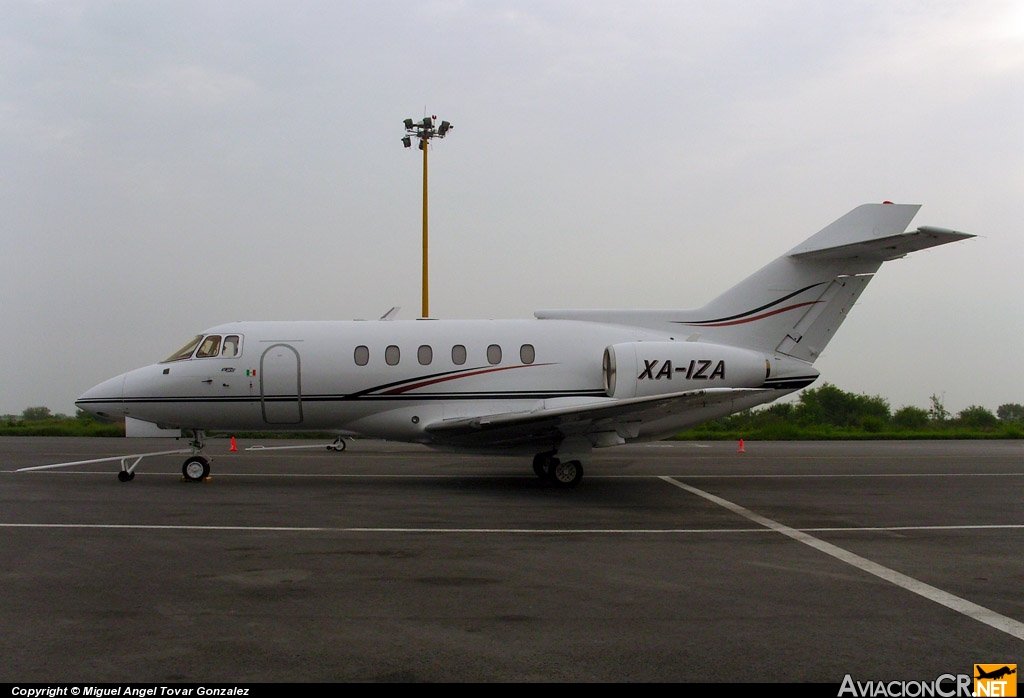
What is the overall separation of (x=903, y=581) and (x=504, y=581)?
3633 millimetres

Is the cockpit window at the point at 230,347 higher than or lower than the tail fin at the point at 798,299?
lower

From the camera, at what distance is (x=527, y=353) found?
15945 mm

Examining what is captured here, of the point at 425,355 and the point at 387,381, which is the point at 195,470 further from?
the point at 425,355

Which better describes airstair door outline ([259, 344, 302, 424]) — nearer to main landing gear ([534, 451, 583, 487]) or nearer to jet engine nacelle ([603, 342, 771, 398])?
main landing gear ([534, 451, 583, 487])

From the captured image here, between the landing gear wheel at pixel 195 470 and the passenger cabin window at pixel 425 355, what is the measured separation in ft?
14.8

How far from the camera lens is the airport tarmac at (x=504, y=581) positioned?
16.8 feet

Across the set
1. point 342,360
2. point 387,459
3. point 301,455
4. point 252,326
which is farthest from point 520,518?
point 301,455

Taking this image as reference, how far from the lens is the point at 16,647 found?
5285 millimetres

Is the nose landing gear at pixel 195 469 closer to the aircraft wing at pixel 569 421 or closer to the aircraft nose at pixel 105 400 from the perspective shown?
the aircraft nose at pixel 105 400

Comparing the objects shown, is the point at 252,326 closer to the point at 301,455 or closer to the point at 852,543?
the point at 301,455

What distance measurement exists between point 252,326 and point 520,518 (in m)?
7.96

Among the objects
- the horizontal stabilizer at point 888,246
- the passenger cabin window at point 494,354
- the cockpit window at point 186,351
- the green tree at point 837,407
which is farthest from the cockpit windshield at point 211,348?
the green tree at point 837,407

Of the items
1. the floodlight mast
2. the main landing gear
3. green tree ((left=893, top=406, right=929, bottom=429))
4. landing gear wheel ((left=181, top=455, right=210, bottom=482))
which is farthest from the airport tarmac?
green tree ((left=893, top=406, right=929, bottom=429))

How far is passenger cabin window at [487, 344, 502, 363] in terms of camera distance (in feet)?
52.1
